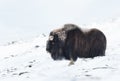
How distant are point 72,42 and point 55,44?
2.25 ft

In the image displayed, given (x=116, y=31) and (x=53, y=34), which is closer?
(x=53, y=34)

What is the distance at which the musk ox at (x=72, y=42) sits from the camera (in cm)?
1775

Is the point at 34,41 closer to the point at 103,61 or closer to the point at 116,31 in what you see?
the point at 116,31

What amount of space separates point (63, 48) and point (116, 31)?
70.9 ft

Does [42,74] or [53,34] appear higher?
[53,34]

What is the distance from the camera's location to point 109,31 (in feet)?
133

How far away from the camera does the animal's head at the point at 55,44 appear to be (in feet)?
57.9

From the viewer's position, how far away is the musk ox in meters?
17.8

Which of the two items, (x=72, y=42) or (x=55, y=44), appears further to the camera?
(x=72, y=42)

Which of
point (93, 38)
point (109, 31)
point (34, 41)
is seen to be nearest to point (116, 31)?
point (109, 31)

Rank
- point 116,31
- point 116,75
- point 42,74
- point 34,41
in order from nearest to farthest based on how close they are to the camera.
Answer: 1. point 116,75
2. point 42,74
3. point 116,31
4. point 34,41

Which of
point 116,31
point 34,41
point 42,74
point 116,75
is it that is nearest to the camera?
point 116,75

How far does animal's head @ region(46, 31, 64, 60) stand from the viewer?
17656mm

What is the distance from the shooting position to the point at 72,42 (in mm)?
A: 18031
